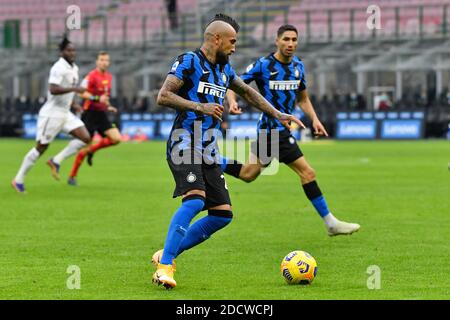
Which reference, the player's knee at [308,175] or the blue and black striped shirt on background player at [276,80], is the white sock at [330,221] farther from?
the blue and black striped shirt on background player at [276,80]

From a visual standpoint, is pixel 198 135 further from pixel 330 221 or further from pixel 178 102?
pixel 330 221

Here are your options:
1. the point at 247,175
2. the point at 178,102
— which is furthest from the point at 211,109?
the point at 247,175

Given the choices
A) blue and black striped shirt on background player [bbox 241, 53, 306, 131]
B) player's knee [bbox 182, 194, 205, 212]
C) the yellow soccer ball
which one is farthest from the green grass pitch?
blue and black striped shirt on background player [bbox 241, 53, 306, 131]

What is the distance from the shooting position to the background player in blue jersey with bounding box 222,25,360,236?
12.3m

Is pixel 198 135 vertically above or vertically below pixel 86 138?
above

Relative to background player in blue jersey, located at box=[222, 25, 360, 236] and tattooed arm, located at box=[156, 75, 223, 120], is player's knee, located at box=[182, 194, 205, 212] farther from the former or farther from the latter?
background player in blue jersey, located at box=[222, 25, 360, 236]

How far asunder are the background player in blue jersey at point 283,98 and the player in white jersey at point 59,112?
18.0 ft

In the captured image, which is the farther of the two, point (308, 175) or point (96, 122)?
point (96, 122)

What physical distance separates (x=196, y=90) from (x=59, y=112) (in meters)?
9.90

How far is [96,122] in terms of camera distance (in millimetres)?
19969

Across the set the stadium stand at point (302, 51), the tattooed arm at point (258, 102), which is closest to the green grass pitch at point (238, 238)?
the tattooed arm at point (258, 102)

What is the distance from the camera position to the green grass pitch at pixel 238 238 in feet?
27.8

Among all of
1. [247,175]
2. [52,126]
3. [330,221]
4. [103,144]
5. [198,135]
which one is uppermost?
[198,135]

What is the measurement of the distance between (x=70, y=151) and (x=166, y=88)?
36.3 feet
